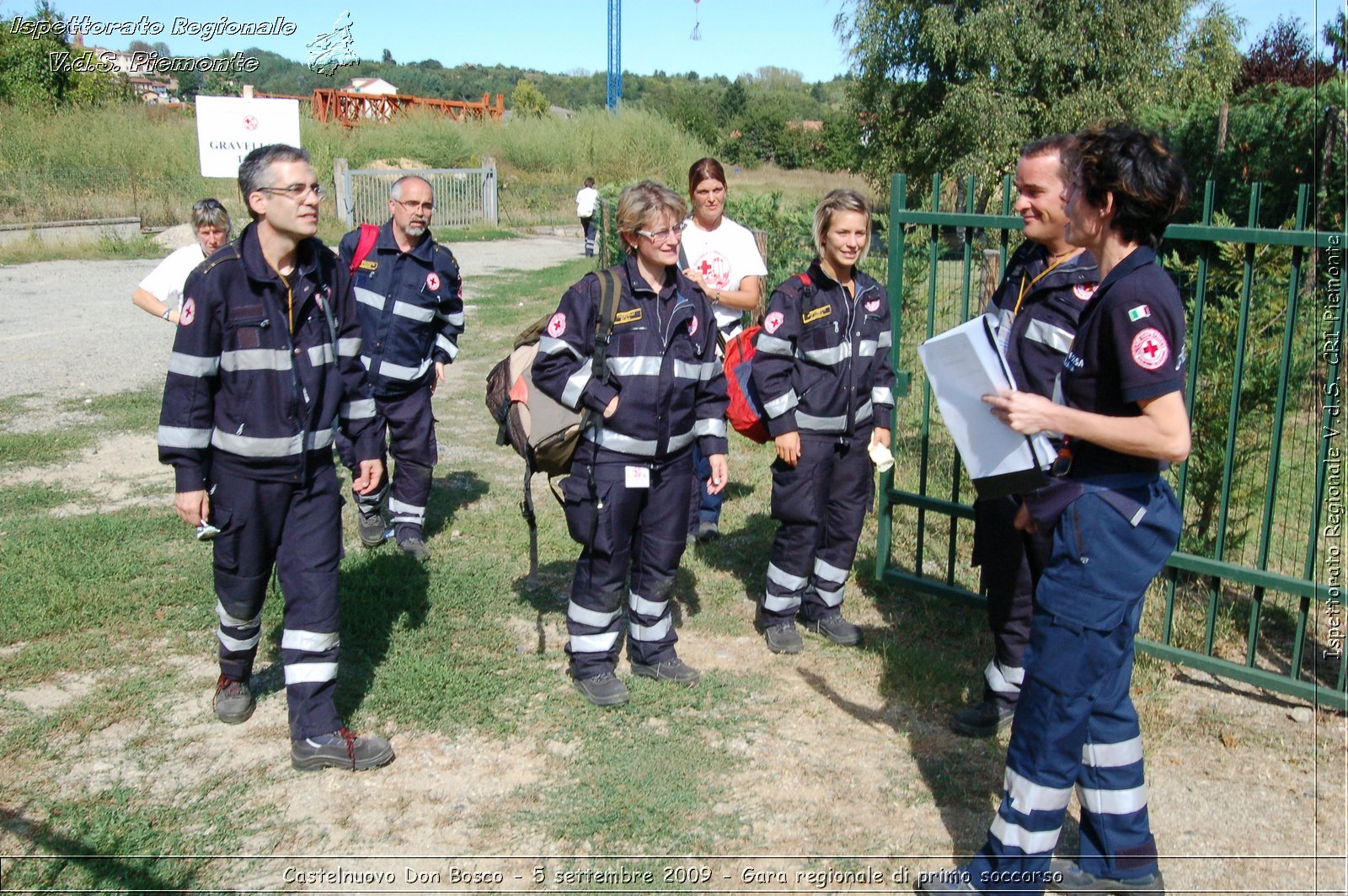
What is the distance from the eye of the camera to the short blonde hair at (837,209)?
465 centimetres

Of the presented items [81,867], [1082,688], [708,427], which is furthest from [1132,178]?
[81,867]

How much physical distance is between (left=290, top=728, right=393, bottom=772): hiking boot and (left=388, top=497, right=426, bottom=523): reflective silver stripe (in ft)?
7.65

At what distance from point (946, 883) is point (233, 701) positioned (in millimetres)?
2818

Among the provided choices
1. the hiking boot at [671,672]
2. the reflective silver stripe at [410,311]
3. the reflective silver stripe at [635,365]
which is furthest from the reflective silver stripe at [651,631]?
the reflective silver stripe at [410,311]

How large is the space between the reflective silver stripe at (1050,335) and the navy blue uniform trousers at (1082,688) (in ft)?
2.59

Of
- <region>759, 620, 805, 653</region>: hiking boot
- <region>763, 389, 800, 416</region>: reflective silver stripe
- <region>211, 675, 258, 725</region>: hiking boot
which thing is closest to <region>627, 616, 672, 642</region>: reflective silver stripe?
<region>759, 620, 805, 653</region>: hiking boot

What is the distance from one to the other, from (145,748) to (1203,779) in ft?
13.1

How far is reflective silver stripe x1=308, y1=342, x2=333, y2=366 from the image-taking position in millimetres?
3936

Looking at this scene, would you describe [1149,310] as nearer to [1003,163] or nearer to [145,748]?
[145,748]

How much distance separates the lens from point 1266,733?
425 centimetres

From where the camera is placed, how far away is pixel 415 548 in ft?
20.2

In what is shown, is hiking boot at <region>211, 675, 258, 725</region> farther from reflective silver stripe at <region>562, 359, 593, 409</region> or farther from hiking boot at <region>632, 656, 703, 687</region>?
reflective silver stripe at <region>562, 359, 593, 409</region>

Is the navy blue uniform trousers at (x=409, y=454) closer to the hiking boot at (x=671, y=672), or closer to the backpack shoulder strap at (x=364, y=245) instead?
the backpack shoulder strap at (x=364, y=245)

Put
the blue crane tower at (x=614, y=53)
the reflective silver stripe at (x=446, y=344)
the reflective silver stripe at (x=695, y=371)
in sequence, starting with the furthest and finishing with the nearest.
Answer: the blue crane tower at (x=614, y=53) → the reflective silver stripe at (x=446, y=344) → the reflective silver stripe at (x=695, y=371)
